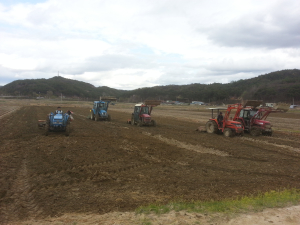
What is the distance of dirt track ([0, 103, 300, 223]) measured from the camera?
15.8 ft

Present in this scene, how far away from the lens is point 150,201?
482cm

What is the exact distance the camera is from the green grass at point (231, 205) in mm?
4250

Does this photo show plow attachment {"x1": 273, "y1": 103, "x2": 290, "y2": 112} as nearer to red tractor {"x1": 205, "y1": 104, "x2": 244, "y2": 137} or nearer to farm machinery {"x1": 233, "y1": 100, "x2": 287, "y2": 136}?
farm machinery {"x1": 233, "y1": 100, "x2": 287, "y2": 136}

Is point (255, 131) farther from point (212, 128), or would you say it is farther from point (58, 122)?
point (58, 122)

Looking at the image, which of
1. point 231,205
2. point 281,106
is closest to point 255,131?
point 281,106

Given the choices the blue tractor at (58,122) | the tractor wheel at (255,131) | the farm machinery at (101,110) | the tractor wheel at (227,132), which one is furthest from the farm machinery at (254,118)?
the farm machinery at (101,110)

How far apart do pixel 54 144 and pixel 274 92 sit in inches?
2830

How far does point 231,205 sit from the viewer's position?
4.43 metres

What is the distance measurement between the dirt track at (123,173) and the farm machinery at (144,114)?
6.75m

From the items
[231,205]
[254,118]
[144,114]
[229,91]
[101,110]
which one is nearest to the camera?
[231,205]

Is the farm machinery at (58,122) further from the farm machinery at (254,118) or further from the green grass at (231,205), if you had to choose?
the farm machinery at (254,118)

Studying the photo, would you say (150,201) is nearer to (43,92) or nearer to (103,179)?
(103,179)

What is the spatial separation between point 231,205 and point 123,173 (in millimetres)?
3330

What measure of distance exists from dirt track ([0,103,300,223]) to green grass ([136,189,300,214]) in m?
0.37
